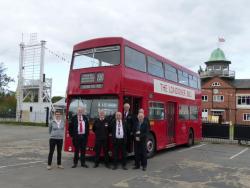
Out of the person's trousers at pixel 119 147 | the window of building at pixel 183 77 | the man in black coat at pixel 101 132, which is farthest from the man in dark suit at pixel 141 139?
the window of building at pixel 183 77

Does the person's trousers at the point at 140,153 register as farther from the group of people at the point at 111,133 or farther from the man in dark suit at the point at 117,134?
the man in dark suit at the point at 117,134

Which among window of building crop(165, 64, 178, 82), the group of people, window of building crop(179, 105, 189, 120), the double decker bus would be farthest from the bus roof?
window of building crop(179, 105, 189, 120)

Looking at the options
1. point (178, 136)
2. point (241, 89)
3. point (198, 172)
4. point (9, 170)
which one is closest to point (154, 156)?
point (178, 136)

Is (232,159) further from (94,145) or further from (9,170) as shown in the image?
(9,170)

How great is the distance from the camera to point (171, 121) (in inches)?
620

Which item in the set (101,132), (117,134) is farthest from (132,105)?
(101,132)

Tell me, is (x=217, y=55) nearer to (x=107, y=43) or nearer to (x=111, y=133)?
(x=107, y=43)

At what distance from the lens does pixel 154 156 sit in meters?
14.3

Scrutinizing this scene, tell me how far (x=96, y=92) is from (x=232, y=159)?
20.3 feet

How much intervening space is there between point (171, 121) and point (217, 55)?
63.5 m

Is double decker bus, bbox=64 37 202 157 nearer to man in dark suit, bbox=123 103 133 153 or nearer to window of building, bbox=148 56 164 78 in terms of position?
window of building, bbox=148 56 164 78

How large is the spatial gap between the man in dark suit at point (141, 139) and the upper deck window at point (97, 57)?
85.0 inches

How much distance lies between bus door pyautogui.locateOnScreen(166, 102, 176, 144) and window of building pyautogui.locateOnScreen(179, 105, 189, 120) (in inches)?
29.1

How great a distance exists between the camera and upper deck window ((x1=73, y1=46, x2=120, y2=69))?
39.7ft
